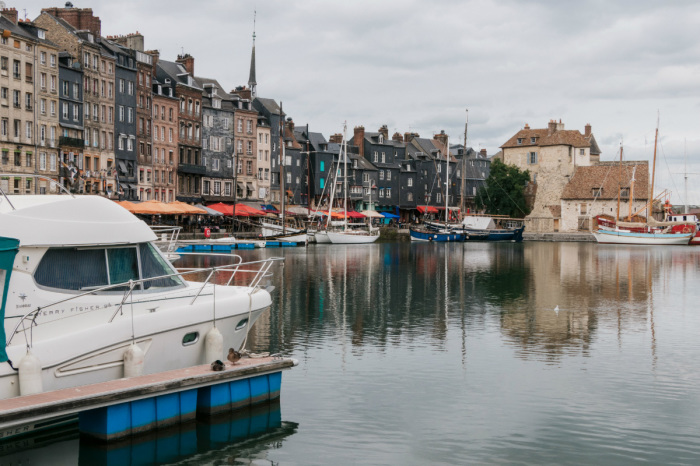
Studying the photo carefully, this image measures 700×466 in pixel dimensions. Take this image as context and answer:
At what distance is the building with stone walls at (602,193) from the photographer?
119 metres

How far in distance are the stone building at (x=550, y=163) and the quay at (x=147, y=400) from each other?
112 metres

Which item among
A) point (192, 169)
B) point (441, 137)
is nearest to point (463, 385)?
point (192, 169)

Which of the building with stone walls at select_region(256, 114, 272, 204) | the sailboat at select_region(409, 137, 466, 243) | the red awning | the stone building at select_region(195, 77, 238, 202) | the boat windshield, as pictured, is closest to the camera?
the boat windshield

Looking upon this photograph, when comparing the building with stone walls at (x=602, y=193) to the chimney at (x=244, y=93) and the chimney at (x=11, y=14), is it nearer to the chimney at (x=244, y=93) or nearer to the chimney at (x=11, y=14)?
the chimney at (x=244, y=93)

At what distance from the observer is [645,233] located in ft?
343

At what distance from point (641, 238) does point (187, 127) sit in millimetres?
57122

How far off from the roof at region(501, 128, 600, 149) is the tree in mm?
5675

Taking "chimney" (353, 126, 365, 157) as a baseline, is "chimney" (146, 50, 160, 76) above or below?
above

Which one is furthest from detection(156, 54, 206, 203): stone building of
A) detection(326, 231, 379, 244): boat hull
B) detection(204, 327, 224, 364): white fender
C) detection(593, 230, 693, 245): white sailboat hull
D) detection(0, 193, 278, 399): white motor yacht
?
detection(204, 327, 224, 364): white fender

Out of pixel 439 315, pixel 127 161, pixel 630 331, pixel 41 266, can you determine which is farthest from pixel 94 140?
pixel 41 266

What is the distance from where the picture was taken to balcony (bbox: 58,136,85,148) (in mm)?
77312

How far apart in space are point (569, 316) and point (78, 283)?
2124cm

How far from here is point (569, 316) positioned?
32.0 meters

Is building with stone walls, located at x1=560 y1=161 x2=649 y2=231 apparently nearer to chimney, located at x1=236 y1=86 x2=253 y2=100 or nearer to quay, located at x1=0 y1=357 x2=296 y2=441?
chimney, located at x1=236 y1=86 x2=253 y2=100
